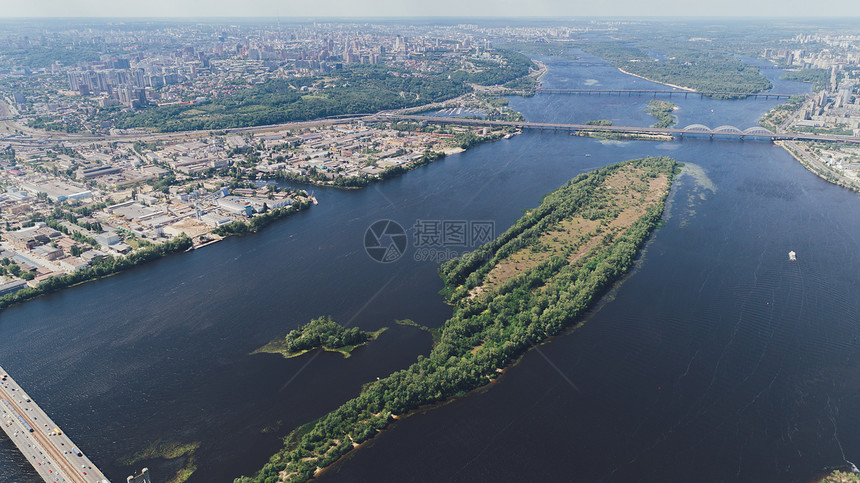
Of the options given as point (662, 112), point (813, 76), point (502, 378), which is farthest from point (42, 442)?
point (813, 76)

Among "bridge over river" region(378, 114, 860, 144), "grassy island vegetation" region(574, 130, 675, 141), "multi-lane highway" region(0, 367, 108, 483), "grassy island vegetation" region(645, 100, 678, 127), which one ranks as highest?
"grassy island vegetation" region(645, 100, 678, 127)

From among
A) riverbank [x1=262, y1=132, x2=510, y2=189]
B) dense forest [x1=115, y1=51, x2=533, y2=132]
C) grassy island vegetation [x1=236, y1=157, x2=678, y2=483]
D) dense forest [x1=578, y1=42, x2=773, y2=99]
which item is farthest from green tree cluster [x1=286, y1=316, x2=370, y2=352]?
dense forest [x1=578, y1=42, x2=773, y2=99]

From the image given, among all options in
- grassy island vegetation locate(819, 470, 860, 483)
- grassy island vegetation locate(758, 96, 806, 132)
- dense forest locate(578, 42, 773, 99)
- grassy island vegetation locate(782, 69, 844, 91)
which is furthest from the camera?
grassy island vegetation locate(782, 69, 844, 91)

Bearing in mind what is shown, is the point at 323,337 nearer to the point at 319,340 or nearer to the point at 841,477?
the point at 319,340

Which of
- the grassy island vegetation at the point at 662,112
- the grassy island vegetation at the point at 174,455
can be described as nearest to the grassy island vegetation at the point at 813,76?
the grassy island vegetation at the point at 662,112

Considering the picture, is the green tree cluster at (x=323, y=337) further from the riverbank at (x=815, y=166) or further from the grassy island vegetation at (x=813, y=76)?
the grassy island vegetation at (x=813, y=76)

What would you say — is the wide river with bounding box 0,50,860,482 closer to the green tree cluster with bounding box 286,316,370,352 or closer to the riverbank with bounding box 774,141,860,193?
the green tree cluster with bounding box 286,316,370,352
